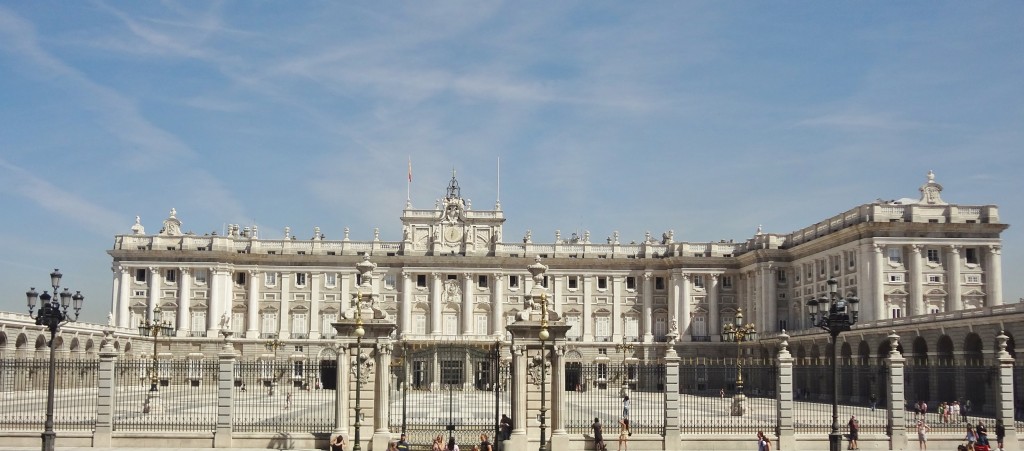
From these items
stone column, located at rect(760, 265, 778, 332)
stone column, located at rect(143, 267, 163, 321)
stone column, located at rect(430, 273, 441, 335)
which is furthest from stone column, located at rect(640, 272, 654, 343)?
stone column, located at rect(143, 267, 163, 321)

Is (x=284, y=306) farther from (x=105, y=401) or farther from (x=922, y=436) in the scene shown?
(x=922, y=436)

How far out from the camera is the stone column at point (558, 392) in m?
31.5

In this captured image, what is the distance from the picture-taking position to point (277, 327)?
97500 millimetres

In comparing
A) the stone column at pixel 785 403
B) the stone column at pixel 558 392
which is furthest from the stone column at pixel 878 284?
the stone column at pixel 558 392

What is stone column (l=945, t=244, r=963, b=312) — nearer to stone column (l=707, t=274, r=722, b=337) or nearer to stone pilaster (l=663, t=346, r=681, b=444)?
stone column (l=707, t=274, r=722, b=337)

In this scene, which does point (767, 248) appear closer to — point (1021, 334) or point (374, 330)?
point (1021, 334)

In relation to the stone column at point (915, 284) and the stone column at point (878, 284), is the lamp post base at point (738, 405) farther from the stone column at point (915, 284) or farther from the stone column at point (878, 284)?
the stone column at point (915, 284)

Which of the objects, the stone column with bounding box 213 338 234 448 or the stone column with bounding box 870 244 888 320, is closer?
the stone column with bounding box 213 338 234 448

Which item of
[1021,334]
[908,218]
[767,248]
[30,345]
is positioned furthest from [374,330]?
[767,248]

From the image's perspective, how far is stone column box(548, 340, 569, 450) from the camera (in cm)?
3148

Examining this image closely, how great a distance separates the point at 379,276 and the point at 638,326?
80.0 ft

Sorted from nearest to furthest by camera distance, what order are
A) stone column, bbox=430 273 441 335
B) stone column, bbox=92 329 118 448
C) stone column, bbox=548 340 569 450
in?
stone column, bbox=548 340 569 450, stone column, bbox=92 329 118 448, stone column, bbox=430 273 441 335

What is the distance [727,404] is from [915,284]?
20366mm

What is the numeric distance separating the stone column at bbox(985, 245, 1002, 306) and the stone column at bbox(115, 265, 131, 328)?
69.6 m
